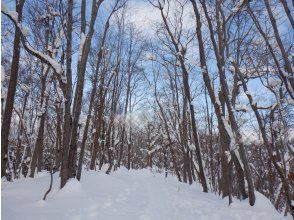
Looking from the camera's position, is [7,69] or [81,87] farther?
[7,69]

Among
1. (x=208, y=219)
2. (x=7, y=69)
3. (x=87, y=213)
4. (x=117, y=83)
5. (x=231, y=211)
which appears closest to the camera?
(x=87, y=213)

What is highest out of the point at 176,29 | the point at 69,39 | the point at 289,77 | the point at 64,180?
the point at 176,29

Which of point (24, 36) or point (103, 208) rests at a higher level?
point (24, 36)

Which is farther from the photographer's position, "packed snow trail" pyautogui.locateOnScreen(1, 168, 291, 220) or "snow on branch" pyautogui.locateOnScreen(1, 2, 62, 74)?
"snow on branch" pyautogui.locateOnScreen(1, 2, 62, 74)

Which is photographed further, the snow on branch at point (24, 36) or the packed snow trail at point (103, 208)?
the snow on branch at point (24, 36)

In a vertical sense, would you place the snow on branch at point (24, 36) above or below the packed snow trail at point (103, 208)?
above

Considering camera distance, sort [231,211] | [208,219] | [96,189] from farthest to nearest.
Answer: [96,189] → [231,211] → [208,219]

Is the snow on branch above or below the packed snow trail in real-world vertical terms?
above

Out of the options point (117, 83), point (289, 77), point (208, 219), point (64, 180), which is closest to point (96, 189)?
point (64, 180)

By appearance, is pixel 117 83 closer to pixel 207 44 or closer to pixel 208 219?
pixel 207 44

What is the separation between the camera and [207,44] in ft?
54.9

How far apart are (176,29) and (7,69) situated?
9.46 m

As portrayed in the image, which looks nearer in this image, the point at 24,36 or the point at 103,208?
the point at 103,208

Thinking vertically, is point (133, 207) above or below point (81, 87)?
below
